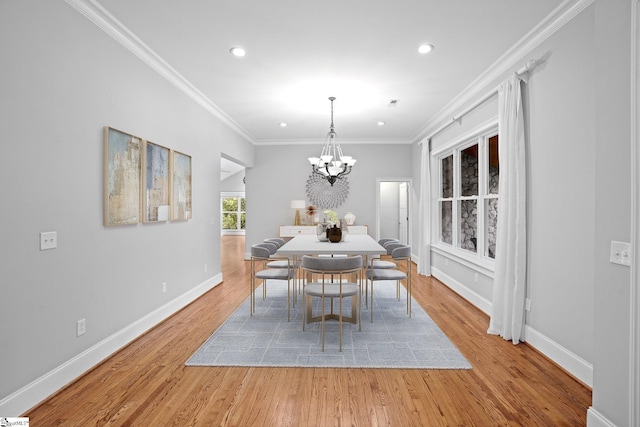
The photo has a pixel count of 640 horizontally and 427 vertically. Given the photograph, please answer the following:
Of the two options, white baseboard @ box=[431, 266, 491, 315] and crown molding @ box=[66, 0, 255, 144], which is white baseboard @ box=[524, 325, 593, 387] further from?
crown molding @ box=[66, 0, 255, 144]

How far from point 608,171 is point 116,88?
139 inches

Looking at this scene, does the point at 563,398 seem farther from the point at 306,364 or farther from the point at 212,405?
the point at 212,405

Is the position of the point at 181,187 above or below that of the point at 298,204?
above

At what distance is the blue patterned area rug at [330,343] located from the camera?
106 inches

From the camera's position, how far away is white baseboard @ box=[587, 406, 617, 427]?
1735mm

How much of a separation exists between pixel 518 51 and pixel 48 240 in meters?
4.13

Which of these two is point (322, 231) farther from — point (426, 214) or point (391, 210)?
point (391, 210)

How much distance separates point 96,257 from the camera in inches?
106

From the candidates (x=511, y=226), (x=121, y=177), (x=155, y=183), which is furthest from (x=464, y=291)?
(x=121, y=177)

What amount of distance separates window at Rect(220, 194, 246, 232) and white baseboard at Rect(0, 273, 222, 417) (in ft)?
34.9

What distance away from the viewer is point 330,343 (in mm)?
3076

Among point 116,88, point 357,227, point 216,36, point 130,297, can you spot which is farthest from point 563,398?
point 357,227

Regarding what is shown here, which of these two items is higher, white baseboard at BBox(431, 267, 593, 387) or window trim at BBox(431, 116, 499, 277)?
window trim at BBox(431, 116, 499, 277)

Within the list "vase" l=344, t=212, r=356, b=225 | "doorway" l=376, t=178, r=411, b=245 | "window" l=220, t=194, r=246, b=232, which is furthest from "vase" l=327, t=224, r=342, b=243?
"window" l=220, t=194, r=246, b=232
